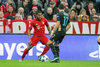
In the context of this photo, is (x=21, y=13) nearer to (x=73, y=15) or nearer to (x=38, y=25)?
(x=73, y=15)

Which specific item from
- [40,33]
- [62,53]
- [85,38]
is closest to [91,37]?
[85,38]

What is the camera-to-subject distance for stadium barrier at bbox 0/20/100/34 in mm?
16859

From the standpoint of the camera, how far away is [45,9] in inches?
770

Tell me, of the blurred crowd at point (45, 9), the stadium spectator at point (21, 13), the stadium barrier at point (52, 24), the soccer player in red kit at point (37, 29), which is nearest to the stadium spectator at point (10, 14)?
the blurred crowd at point (45, 9)

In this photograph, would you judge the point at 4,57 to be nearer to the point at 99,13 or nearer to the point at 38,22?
the point at 38,22

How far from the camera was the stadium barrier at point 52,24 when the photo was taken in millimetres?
16859

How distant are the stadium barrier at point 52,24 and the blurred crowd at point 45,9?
0.69m

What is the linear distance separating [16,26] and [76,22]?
9.64 ft

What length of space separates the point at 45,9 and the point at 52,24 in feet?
7.96

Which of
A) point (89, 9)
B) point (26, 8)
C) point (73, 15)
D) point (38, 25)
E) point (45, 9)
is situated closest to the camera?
point (38, 25)

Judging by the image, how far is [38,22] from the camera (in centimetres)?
1405

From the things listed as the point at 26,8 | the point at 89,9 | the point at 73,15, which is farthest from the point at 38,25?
the point at 89,9

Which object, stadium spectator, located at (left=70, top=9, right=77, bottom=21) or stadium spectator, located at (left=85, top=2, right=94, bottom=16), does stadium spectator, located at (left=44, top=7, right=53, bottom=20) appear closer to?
stadium spectator, located at (left=70, top=9, right=77, bottom=21)

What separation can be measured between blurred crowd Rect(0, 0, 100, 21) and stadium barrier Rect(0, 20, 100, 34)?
2.28 ft
